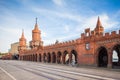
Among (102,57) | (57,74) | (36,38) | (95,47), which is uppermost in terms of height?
(36,38)

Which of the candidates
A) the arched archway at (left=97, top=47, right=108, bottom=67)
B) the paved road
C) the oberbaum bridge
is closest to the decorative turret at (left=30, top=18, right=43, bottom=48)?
the oberbaum bridge

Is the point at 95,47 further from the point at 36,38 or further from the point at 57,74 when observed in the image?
the point at 36,38

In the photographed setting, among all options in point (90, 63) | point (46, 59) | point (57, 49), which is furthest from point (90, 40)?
point (46, 59)

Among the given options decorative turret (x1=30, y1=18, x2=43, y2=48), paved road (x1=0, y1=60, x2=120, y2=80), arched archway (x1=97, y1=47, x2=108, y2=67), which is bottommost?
paved road (x1=0, y1=60, x2=120, y2=80)

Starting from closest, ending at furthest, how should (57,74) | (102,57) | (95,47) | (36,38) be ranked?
(57,74) → (95,47) → (102,57) → (36,38)

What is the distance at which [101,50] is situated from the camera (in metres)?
30.2

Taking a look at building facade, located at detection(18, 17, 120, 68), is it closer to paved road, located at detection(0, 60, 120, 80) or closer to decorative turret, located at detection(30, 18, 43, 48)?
paved road, located at detection(0, 60, 120, 80)

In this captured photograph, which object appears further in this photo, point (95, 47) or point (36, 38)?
point (36, 38)

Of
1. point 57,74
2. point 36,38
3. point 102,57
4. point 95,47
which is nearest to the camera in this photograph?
point 57,74

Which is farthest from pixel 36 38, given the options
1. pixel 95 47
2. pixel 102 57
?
pixel 95 47

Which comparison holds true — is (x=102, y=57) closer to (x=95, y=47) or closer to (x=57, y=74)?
(x=95, y=47)

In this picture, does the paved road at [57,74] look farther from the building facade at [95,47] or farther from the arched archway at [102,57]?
the arched archway at [102,57]

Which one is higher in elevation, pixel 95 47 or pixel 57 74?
pixel 95 47

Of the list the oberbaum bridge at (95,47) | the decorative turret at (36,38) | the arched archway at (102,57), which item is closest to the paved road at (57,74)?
the oberbaum bridge at (95,47)
